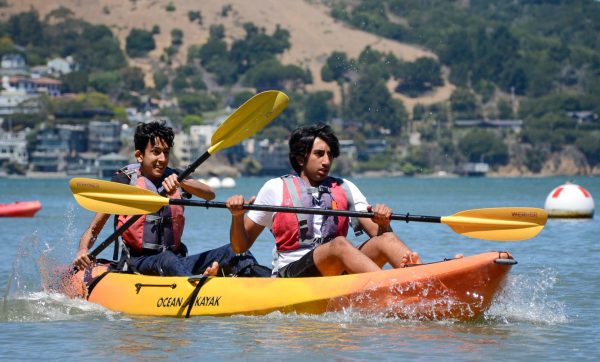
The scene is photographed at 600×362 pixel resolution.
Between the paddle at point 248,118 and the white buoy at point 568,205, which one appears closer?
the paddle at point 248,118

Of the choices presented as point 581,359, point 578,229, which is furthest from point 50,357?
point 578,229

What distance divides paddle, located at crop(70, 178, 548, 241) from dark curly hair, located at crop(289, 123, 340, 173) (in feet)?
1.37

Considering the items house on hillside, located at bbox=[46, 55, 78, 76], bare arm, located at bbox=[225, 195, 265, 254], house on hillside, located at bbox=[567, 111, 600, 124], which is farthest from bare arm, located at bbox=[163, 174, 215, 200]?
house on hillside, located at bbox=[46, 55, 78, 76]

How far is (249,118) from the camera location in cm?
1187

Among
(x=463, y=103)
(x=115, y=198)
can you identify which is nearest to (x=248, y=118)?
(x=115, y=198)

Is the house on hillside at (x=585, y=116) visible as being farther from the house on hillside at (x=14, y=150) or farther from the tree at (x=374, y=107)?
the house on hillside at (x=14, y=150)

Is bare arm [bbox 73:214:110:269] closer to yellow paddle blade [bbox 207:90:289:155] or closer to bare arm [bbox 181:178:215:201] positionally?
bare arm [bbox 181:178:215:201]

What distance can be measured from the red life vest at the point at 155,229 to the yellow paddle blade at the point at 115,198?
8.2 inches

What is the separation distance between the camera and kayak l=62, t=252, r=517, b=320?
9.36 meters

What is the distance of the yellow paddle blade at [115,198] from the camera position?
1043 cm

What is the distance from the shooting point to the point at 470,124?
163m

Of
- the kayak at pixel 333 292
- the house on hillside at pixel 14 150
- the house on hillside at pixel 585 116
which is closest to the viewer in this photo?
the kayak at pixel 333 292

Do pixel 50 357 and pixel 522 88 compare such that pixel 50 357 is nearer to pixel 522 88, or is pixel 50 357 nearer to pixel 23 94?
pixel 23 94

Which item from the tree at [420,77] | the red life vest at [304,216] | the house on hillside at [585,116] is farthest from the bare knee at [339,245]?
the tree at [420,77]
